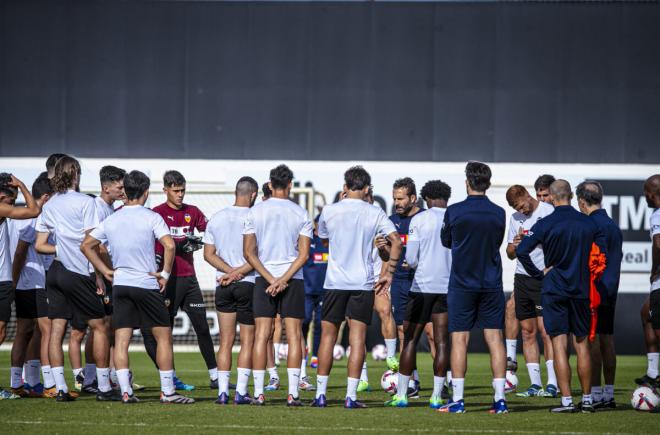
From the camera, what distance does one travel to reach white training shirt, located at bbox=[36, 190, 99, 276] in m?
10.1

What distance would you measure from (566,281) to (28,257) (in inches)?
217

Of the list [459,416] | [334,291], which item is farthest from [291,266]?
[459,416]

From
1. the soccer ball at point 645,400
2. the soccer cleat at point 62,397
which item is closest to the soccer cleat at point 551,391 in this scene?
the soccer ball at point 645,400

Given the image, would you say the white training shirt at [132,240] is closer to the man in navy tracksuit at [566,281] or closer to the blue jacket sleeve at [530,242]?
the blue jacket sleeve at [530,242]

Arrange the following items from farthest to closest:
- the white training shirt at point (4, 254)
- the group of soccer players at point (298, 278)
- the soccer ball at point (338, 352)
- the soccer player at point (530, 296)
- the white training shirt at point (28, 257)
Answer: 1. the soccer ball at point (338, 352)
2. the soccer player at point (530, 296)
3. the white training shirt at point (28, 257)
4. the white training shirt at point (4, 254)
5. the group of soccer players at point (298, 278)

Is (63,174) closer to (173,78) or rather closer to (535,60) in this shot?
(173,78)

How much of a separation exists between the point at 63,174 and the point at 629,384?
7630mm

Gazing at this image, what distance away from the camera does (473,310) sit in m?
9.20

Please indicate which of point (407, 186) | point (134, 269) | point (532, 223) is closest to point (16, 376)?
point (134, 269)

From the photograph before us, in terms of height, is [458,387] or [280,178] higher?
[280,178]

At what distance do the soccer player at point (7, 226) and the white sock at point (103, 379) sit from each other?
0.99 metres

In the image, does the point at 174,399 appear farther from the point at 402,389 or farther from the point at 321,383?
the point at 402,389

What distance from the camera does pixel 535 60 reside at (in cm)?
1970

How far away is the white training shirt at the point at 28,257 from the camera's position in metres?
10.7
